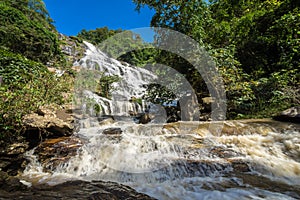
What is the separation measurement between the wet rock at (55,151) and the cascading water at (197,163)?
0.08m

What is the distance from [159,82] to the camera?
680cm

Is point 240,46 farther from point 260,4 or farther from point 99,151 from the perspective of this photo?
point 99,151

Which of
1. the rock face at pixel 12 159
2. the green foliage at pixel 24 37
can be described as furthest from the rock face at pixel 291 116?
the green foliage at pixel 24 37

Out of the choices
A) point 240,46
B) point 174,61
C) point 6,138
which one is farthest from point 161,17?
point 6,138

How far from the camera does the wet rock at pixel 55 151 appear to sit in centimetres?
312

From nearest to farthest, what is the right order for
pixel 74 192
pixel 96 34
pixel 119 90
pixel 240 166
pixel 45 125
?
pixel 74 192
pixel 240 166
pixel 45 125
pixel 119 90
pixel 96 34

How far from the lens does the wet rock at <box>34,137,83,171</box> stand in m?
3.12

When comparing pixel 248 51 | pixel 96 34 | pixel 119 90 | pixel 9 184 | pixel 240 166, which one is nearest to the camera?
pixel 9 184

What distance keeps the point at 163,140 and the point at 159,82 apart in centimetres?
328

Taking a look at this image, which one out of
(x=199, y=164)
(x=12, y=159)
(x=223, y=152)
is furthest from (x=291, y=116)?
(x=12, y=159)

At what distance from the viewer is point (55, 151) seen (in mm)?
3340

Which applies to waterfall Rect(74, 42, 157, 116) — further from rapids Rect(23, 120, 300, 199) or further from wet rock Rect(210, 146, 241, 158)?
wet rock Rect(210, 146, 241, 158)

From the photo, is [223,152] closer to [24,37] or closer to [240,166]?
[240,166]

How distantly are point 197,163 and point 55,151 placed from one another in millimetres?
2749
